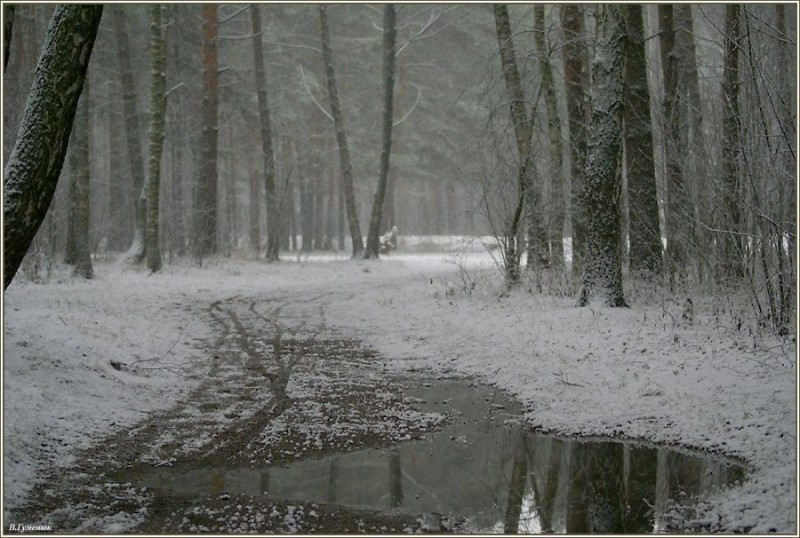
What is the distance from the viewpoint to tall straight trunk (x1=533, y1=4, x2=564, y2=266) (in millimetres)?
12273

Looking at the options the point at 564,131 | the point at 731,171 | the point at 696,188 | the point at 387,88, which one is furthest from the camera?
the point at 387,88

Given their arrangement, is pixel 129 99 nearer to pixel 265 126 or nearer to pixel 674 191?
pixel 265 126

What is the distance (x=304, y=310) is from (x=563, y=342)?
6.18m

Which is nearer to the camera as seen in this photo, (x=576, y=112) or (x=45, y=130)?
(x=45, y=130)

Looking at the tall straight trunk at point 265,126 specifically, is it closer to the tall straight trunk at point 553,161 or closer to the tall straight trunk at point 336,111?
the tall straight trunk at point 336,111

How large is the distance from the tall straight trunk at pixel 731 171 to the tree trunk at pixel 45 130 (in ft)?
21.5

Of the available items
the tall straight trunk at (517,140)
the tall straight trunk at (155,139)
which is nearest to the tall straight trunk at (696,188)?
the tall straight trunk at (517,140)

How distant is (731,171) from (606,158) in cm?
163

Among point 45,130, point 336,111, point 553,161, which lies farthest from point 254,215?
point 45,130

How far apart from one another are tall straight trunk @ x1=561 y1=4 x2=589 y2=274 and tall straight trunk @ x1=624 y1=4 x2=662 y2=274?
42.1 inches

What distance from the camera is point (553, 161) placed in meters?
13.0

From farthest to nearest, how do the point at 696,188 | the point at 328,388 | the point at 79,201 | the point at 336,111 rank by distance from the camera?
the point at 336,111 → the point at 79,201 → the point at 696,188 → the point at 328,388

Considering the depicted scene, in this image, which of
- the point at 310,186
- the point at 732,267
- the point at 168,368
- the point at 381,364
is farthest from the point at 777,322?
the point at 310,186

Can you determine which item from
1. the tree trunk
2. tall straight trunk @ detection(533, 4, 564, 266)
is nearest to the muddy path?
the tree trunk
